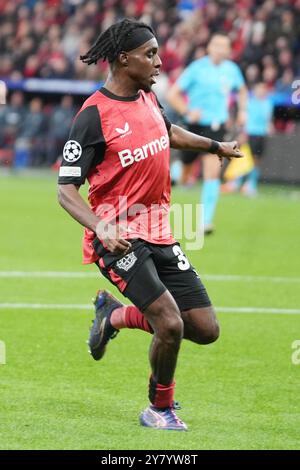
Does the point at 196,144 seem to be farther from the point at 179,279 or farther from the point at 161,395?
the point at 161,395

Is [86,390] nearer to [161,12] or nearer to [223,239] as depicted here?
[223,239]

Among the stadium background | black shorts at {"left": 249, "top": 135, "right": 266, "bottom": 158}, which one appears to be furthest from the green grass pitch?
black shorts at {"left": 249, "top": 135, "right": 266, "bottom": 158}

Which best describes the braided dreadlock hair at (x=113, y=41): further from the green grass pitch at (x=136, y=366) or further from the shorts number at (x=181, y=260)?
the green grass pitch at (x=136, y=366)

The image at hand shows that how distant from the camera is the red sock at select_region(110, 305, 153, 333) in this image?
7.39 m

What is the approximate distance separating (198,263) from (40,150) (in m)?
16.8

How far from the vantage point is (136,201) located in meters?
6.96

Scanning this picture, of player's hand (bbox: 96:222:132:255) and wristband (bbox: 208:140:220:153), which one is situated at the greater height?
wristband (bbox: 208:140:220:153)

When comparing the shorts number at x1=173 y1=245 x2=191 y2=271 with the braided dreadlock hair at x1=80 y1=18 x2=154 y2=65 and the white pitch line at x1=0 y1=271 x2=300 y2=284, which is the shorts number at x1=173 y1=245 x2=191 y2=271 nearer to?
the braided dreadlock hair at x1=80 y1=18 x2=154 y2=65

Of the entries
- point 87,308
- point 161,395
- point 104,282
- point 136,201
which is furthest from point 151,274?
point 104,282

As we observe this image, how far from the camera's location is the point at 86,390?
7.71 m

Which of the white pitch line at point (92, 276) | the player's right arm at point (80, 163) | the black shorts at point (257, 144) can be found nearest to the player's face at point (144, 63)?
the player's right arm at point (80, 163)

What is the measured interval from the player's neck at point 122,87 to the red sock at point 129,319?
4.50 ft

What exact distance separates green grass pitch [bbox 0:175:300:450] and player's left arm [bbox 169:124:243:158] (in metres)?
1.62

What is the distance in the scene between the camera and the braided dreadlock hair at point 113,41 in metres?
6.95
